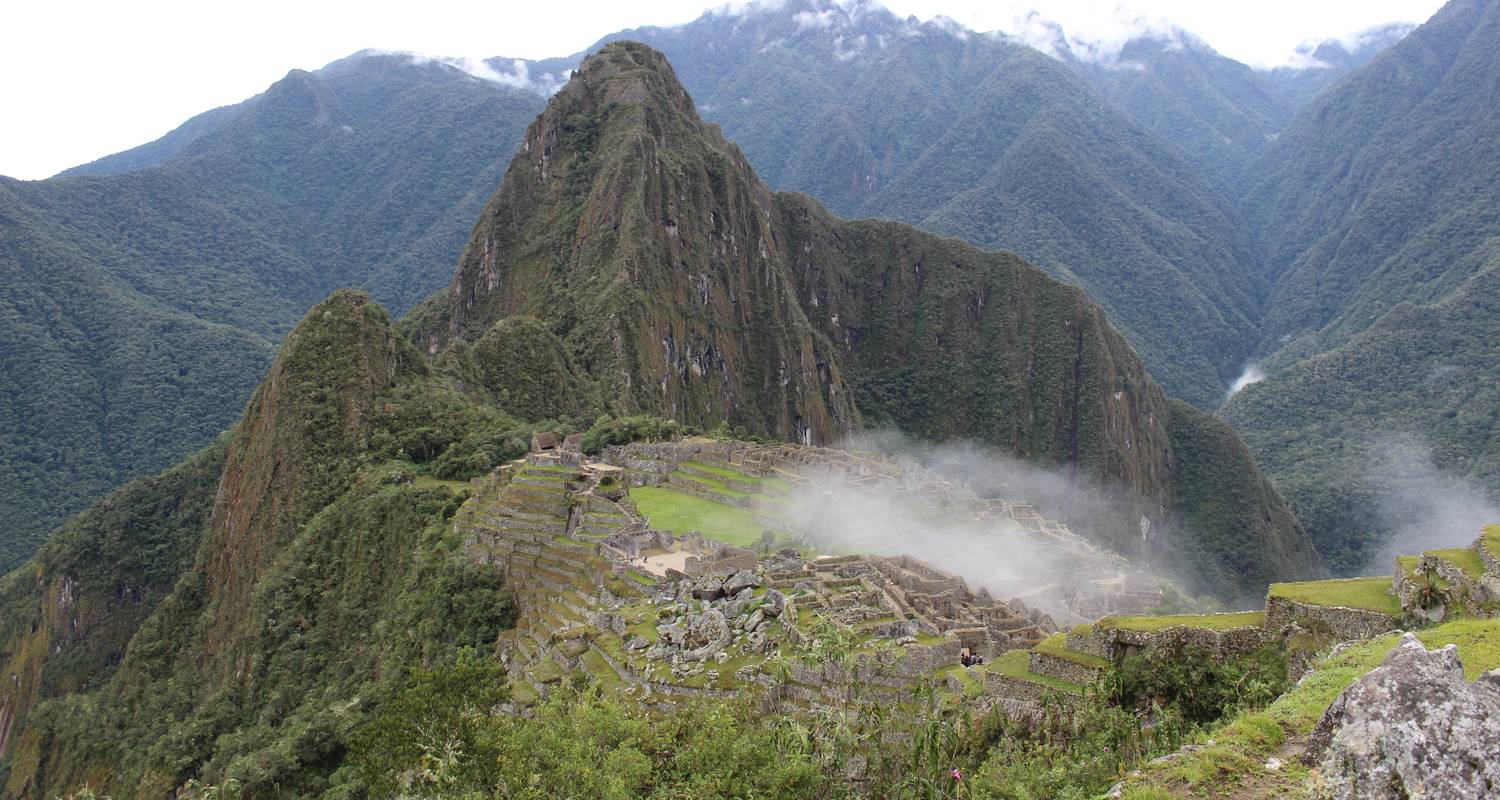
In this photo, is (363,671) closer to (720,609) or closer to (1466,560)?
(720,609)

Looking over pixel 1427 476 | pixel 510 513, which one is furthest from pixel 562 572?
pixel 1427 476

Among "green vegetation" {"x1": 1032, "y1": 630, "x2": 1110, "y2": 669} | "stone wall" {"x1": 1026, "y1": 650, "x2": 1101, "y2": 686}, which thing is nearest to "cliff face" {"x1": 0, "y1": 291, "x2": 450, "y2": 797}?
"green vegetation" {"x1": 1032, "y1": 630, "x2": 1110, "y2": 669}

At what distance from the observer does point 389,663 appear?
3931cm

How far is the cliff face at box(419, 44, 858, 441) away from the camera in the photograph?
120938 millimetres

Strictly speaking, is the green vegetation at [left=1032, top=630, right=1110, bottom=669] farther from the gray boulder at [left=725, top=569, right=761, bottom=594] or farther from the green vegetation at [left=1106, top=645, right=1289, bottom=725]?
the gray boulder at [left=725, top=569, right=761, bottom=594]

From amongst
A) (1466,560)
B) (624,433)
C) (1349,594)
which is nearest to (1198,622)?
(1349,594)

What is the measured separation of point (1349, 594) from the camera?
16.6 m

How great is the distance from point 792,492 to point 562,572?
66.8ft

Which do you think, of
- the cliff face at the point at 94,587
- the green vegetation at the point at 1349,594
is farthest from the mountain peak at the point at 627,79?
the green vegetation at the point at 1349,594

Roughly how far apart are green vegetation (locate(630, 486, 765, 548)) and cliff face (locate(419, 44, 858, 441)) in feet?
182

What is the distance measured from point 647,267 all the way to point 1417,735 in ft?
398

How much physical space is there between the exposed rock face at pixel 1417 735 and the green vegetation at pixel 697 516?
102ft

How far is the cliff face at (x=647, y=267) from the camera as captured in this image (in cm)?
12094

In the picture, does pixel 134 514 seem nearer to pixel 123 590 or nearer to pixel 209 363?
pixel 123 590
